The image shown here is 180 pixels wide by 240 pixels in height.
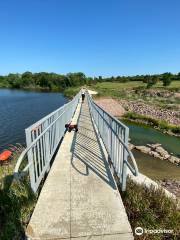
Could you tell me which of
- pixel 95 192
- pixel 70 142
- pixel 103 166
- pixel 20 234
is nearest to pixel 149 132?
pixel 70 142

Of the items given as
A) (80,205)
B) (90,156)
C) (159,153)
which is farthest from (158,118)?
(80,205)

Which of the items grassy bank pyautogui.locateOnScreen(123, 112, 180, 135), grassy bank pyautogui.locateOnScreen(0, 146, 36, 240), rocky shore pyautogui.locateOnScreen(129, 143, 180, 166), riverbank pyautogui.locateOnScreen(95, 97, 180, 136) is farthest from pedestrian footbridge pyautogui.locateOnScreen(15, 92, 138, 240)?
riverbank pyautogui.locateOnScreen(95, 97, 180, 136)

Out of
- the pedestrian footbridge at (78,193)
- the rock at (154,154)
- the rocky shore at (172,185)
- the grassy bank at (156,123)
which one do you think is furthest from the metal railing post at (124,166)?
the grassy bank at (156,123)

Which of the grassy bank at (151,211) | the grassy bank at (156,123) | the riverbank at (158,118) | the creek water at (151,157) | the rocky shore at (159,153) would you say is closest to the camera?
the grassy bank at (151,211)

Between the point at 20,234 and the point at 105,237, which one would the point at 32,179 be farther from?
the point at 105,237

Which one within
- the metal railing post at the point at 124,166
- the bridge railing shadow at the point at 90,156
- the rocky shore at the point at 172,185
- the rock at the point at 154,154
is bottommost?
the rock at the point at 154,154

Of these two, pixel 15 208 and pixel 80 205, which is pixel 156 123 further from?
pixel 15 208

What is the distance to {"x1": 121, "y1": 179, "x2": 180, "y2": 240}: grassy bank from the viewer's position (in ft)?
11.5

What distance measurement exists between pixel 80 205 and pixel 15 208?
3.64 feet

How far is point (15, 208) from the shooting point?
3.92 meters

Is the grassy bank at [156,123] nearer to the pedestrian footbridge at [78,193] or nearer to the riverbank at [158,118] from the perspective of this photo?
the riverbank at [158,118]

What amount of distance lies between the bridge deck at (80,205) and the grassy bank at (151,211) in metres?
0.22

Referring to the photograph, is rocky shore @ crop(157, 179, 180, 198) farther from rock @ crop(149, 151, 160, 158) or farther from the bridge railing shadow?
rock @ crop(149, 151, 160, 158)

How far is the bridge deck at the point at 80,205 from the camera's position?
10.8 feet
